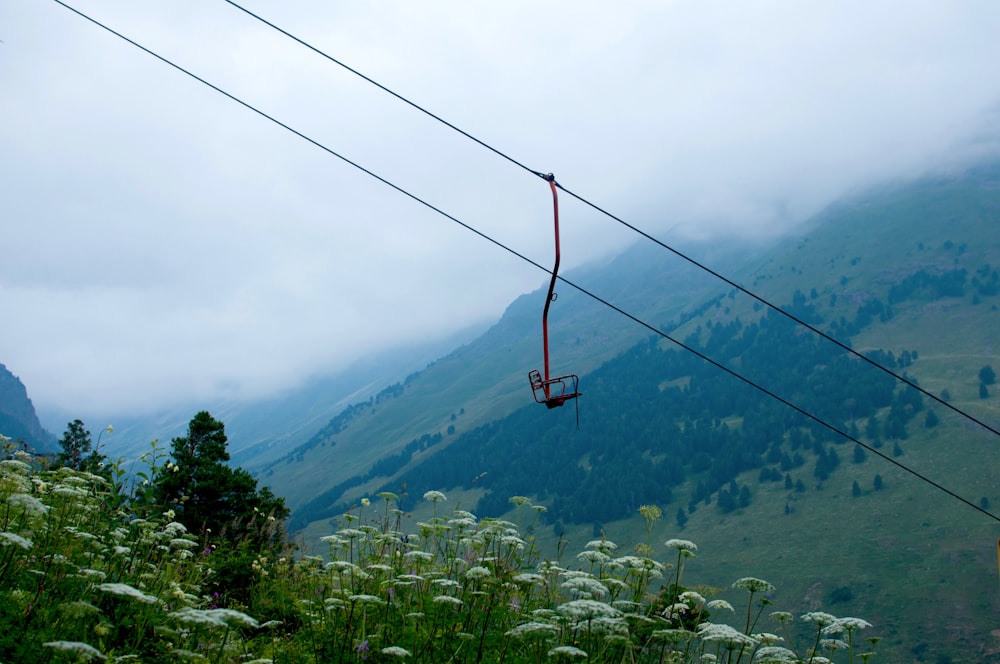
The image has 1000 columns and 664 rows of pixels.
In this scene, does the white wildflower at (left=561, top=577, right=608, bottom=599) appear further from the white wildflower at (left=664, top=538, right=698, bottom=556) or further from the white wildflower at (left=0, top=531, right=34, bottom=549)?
the white wildflower at (left=0, top=531, right=34, bottom=549)

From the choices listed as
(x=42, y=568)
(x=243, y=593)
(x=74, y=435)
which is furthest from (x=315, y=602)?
(x=74, y=435)

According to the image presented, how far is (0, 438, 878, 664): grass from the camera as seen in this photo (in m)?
6.52

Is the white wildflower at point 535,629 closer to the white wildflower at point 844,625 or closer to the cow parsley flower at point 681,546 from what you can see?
the cow parsley flower at point 681,546

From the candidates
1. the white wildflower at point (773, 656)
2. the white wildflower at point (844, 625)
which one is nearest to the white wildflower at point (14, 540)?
the white wildflower at point (773, 656)

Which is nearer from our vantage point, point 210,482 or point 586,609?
point 586,609

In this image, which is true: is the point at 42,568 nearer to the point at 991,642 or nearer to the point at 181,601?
the point at 181,601

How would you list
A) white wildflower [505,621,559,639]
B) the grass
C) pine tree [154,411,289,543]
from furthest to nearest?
pine tree [154,411,289,543]
the grass
white wildflower [505,621,559,639]

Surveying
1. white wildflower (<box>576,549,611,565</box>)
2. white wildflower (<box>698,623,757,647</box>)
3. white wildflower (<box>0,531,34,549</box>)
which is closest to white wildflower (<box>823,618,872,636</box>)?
white wildflower (<box>698,623,757,647</box>)

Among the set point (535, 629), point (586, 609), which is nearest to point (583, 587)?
point (535, 629)

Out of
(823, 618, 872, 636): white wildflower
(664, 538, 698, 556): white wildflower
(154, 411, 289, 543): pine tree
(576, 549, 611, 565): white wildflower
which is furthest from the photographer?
(154, 411, 289, 543): pine tree

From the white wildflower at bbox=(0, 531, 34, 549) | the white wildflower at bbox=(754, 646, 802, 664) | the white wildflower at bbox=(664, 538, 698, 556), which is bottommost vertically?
the white wildflower at bbox=(754, 646, 802, 664)

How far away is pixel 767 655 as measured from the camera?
7336 mm

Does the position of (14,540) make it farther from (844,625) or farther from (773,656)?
(844,625)

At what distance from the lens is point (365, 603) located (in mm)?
7719
